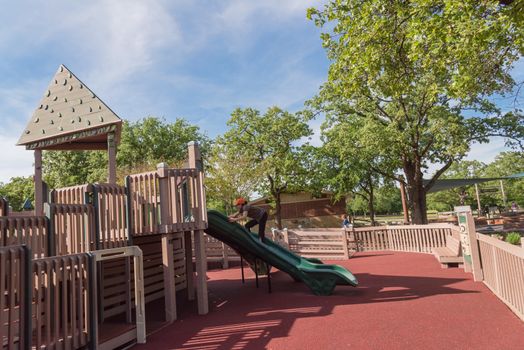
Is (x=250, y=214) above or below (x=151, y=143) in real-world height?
below

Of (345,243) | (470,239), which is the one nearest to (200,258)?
(470,239)

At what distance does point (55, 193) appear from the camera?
7340mm

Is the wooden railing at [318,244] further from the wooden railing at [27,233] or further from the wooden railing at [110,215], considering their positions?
the wooden railing at [27,233]

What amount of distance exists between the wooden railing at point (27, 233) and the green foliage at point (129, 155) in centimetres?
2963

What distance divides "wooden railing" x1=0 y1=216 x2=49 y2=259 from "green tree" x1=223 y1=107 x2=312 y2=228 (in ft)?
70.7

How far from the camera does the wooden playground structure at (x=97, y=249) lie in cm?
435

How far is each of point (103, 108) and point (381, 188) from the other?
28171 mm

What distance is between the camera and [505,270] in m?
5.88

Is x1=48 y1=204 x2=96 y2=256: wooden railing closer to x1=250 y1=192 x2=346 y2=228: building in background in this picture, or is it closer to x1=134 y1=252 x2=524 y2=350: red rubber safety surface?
x1=134 y1=252 x2=524 y2=350: red rubber safety surface

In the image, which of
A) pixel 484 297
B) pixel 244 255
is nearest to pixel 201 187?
pixel 244 255

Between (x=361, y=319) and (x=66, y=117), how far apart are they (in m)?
8.23

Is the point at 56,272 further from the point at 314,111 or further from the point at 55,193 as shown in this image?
the point at 314,111

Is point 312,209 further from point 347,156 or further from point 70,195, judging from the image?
point 70,195

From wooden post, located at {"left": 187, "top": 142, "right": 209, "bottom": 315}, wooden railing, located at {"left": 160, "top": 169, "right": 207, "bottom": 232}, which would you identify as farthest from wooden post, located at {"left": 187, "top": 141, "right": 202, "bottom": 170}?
wooden railing, located at {"left": 160, "top": 169, "right": 207, "bottom": 232}
